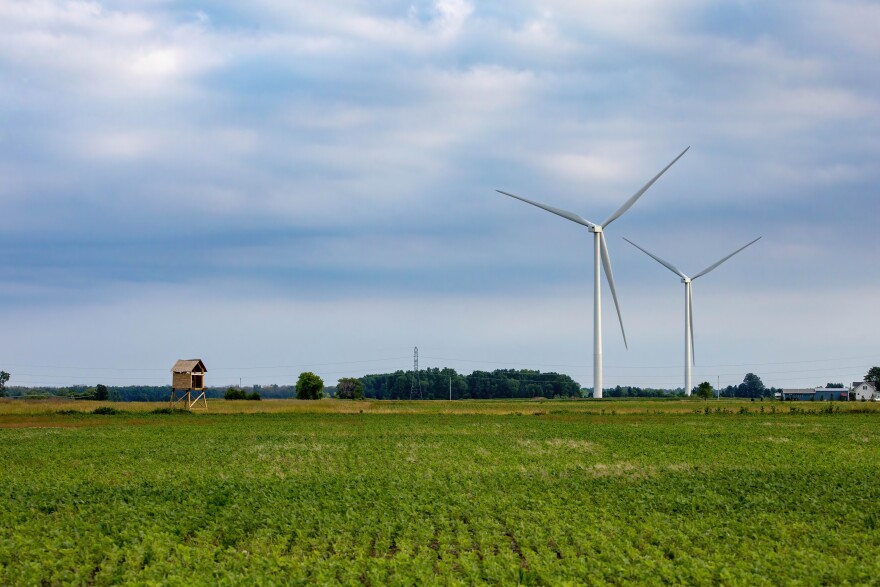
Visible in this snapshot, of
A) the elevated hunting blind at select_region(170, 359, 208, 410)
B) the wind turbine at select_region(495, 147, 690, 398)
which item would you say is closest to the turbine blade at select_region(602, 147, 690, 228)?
A: the wind turbine at select_region(495, 147, 690, 398)

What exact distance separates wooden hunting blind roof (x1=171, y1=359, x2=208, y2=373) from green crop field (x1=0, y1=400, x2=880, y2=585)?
127 ft

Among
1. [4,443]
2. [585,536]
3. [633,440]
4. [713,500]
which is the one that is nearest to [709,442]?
[633,440]

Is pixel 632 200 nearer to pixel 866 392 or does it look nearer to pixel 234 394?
pixel 234 394

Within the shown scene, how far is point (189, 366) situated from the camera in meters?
89.1

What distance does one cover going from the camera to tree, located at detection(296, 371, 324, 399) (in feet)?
490

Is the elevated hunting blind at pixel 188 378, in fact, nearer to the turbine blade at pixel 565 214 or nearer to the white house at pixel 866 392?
the turbine blade at pixel 565 214

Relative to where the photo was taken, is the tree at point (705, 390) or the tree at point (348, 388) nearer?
the tree at point (705, 390)

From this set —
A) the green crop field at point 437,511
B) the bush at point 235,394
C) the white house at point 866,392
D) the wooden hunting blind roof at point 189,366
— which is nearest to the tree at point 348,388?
the bush at point 235,394

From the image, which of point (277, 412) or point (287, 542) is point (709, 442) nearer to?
point (287, 542)

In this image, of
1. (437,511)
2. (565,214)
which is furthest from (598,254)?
(437,511)

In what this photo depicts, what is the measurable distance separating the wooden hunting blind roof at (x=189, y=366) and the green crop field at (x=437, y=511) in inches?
1520

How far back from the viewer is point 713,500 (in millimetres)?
27750

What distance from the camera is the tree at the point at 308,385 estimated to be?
14938 cm

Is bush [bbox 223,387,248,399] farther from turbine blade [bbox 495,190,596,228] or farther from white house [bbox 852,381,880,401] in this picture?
white house [bbox 852,381,880,401]
